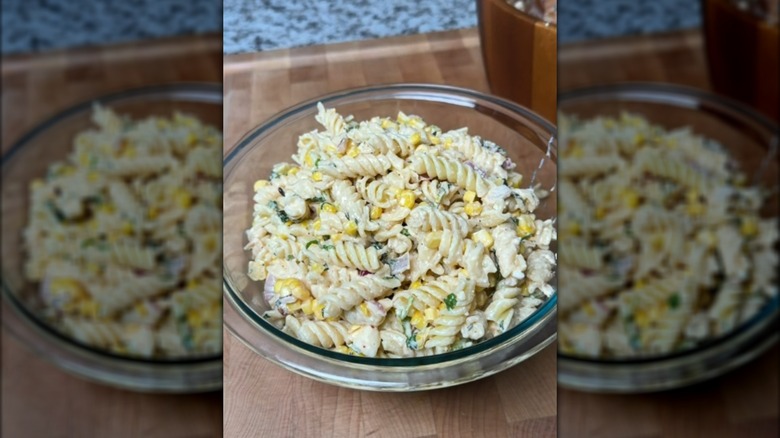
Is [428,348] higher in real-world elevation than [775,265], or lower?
lower

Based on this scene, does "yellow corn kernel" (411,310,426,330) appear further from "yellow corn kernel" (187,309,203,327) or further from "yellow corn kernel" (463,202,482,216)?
"yellow corn kernel" (187,309,203,327)

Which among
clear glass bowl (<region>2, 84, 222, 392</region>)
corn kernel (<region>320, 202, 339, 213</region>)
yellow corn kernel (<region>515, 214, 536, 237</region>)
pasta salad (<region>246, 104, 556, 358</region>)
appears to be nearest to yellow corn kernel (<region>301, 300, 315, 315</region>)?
pasta salad (<region>246, 104, 556, 358</region>)

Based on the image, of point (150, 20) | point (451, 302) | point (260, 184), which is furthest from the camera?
point (260, 184)

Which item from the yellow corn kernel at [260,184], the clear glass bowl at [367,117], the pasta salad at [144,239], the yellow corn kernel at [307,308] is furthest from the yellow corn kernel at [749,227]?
the yellow corn kernel at [260,184]

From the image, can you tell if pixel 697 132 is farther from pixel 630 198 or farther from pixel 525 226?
pixel 525 226

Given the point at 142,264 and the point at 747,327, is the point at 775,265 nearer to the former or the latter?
the point at 747,327

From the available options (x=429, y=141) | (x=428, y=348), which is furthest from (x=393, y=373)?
(x=429, y=141)

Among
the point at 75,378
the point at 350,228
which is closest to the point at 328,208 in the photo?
the point at 350,228
